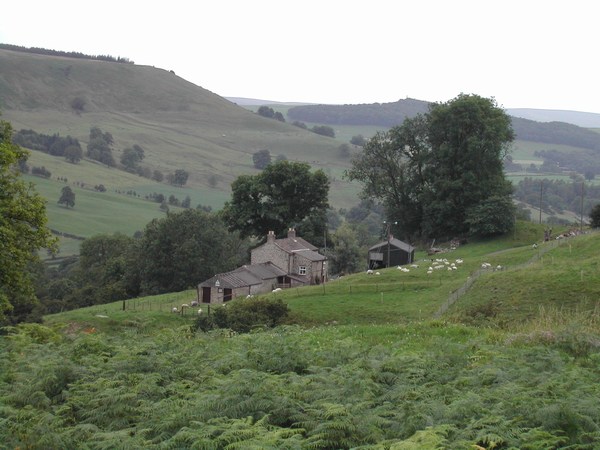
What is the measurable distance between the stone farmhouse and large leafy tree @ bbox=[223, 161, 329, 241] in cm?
794

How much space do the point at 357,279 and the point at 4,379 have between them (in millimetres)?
40312

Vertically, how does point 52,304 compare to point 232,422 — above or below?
below

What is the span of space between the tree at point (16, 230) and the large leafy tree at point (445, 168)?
162ft

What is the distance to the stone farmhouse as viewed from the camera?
58719 millimetres

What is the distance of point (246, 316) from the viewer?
132 feet

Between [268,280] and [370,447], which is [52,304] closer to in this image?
[268,280]

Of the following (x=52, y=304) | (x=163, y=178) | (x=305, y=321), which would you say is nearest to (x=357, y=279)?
(x=305, y=321)

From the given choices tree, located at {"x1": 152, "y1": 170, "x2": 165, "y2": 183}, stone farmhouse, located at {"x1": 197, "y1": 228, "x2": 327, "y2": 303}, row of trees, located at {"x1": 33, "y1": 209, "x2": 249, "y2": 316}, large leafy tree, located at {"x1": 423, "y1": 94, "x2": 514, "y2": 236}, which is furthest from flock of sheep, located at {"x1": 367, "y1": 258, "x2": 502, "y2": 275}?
tree, located at {"x1": 152, "y1": 170, "x2": 165, "y2": 183}

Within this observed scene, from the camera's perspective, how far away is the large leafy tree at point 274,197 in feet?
254

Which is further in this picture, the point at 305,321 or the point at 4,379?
the point at 305,321

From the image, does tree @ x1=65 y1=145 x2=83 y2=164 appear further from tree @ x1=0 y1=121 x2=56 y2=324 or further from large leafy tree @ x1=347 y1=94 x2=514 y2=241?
tree @ x1=0 y1=121 x2=56 y2=324

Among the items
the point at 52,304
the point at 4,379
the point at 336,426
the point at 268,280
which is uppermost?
the point at 336,426

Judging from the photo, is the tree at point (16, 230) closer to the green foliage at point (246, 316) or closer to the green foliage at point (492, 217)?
the green foliage at point (246, 316)

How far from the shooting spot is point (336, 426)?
40.7ft
